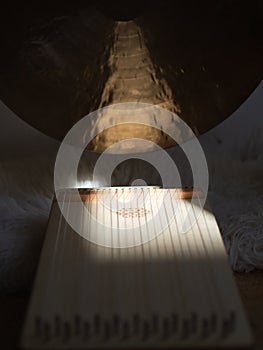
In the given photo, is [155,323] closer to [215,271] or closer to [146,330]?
[146,330]

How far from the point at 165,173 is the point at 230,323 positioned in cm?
66

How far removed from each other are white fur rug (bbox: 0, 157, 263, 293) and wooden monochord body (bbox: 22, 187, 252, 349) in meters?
0.12

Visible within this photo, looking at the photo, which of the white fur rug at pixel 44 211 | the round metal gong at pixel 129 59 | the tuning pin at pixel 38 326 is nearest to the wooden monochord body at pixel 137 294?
the tuning pin at pixel 38 326

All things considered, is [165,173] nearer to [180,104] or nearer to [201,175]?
[201,175]

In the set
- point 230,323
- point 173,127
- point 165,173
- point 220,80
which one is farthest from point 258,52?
point 230,323

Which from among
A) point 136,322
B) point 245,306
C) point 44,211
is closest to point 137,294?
point 136,322

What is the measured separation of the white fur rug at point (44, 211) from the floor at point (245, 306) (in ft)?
0.06

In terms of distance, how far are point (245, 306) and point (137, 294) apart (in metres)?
0.25

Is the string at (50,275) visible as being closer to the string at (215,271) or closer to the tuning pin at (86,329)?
the tuning pin at (86,329)

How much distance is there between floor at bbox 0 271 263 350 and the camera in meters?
0.88

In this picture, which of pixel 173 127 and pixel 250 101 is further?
pixel 250 101

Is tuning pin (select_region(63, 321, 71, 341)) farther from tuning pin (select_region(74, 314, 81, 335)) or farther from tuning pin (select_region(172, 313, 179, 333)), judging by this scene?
tuning pin (select_region(172, 313, 179, 333))

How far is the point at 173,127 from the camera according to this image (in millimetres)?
1233

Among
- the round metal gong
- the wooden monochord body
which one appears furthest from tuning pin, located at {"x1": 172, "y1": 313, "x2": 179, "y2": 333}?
the round metal gong
